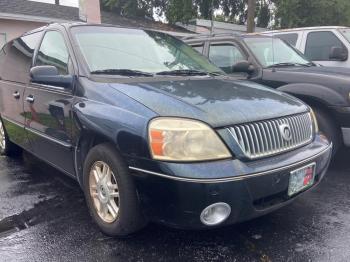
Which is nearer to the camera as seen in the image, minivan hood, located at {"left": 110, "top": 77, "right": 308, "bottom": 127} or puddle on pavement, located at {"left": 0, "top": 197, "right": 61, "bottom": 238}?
minivan hood, located at {"left": 110, "top": 77, "right": 308, "bottom": 127}

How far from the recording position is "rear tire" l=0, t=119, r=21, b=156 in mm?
5188

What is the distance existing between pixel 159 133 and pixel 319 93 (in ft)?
9.19

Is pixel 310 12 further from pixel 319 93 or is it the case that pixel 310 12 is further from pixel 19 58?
pixel 19 58

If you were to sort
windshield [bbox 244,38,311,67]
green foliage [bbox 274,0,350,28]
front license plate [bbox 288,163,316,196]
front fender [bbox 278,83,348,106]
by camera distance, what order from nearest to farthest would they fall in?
1. front license plate [bbox 288,163,316,196]
2. front fender [bbox 278,83,348,106]
3. windshield [bbox 244,38,311,67]
4. green foliage [bbox 274,0,350,28]

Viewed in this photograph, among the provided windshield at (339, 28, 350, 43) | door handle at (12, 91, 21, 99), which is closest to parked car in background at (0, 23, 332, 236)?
door handle at (12, 91, 21, 99)

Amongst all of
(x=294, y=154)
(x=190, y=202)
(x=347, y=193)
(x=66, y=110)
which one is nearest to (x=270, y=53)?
(x=347, y=193)

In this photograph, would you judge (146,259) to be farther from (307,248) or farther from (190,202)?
(307,248)

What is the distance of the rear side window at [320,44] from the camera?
697cm

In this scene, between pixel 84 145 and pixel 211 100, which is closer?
pixel 211 100

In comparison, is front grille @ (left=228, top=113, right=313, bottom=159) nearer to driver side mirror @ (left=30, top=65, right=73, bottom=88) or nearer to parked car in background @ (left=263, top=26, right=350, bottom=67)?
driver side mirror @ (left=30, top=65, right=73, bottom=88)

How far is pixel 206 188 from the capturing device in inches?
95.3

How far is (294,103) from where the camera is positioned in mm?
3352

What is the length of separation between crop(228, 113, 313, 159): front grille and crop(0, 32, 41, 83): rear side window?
2.58 m

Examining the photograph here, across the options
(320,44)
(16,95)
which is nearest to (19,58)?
(16,95)
